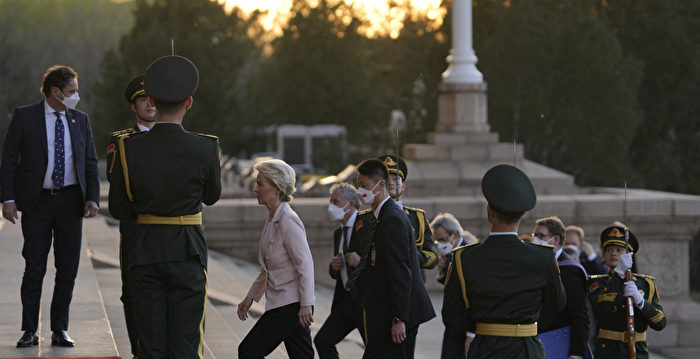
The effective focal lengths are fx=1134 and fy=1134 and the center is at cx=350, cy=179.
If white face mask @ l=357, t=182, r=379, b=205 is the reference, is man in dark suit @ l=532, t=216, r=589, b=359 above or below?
below

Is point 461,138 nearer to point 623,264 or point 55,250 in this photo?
point 623,264

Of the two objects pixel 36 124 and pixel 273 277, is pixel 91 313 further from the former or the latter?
pixel 273 277

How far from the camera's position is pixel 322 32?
2002 inches

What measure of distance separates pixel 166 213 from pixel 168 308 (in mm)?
439

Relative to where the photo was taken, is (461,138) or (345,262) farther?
(461,138)

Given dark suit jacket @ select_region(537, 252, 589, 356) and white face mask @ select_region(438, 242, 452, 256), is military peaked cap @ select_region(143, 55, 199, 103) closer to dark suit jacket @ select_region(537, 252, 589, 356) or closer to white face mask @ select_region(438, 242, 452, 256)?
dark suit jacket @ select_region(537, 252, 589, 356)

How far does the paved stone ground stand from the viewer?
286 inches

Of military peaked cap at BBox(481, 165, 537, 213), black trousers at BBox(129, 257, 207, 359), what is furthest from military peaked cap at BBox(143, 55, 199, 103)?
military peaked cap at BBox(481, 165, 537, 213)

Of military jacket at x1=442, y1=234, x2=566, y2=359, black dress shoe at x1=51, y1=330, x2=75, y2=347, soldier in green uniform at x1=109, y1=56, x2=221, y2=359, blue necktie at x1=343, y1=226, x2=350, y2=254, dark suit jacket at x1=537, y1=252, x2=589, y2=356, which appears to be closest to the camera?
military jacket at x1=442, y1=234, x2=566, y2=359

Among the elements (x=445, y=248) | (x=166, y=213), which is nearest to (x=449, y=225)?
(x=445, y=248)

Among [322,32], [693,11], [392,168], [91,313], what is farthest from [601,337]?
[322,32]

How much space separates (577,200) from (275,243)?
A: 1086cm

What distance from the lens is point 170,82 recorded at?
5.31 m

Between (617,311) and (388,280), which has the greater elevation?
(388,280)
